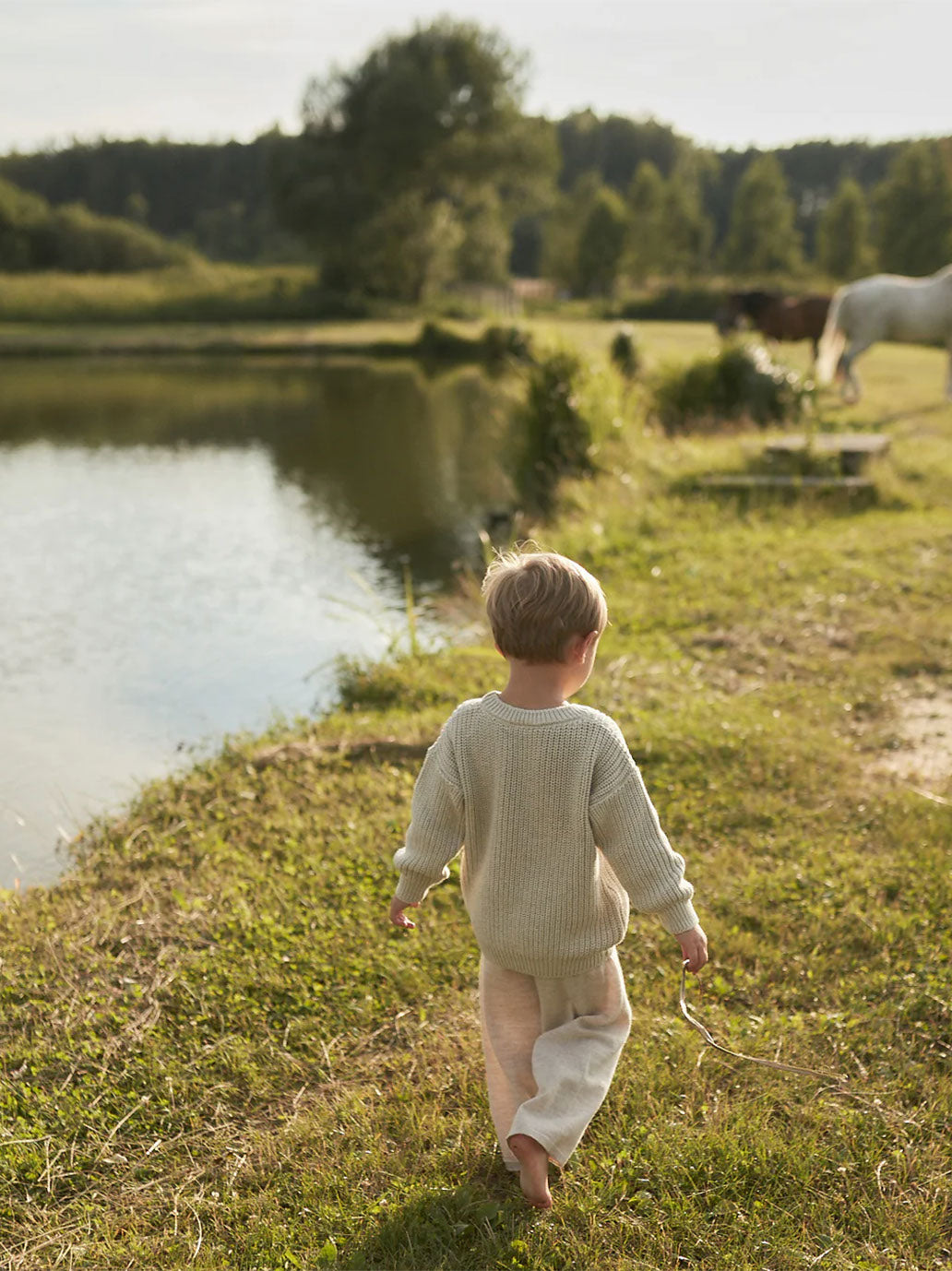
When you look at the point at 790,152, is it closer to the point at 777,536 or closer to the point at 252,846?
the point at 777,536

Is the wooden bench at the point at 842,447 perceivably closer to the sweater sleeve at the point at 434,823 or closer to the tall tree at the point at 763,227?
the sweater sleeve at the point at 434,823

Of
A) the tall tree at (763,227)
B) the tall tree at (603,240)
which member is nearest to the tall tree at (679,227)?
the tall tree at (763,227)

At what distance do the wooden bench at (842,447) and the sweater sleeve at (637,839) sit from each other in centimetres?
757

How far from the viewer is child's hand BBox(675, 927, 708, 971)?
206 centimetres

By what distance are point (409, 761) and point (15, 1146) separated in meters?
2.18

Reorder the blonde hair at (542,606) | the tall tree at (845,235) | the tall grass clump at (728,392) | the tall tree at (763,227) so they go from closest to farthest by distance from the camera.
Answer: the blonde hair at (542,606)
the tall grass clump at (728,392)
the tall tree at (845,235)
the tall tree at (763,227)

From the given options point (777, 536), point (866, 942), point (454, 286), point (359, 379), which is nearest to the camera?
point (866, 942)

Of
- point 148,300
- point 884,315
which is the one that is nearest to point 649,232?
point 148,300

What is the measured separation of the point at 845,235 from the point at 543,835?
44.4 metres

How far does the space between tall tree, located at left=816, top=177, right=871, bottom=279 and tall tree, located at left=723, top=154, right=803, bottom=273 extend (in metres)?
3.14

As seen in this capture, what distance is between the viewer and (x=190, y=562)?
352 inches

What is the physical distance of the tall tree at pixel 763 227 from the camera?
148ft

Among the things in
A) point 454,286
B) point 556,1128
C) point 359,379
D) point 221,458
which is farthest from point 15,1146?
point 454,286

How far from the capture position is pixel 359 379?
22188 mm
